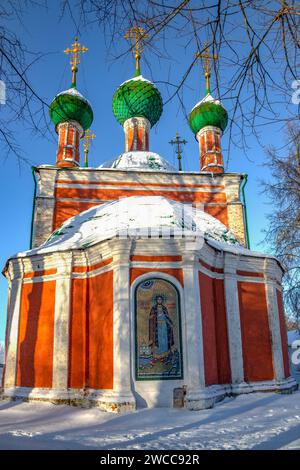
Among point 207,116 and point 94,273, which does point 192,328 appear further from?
point 207,116

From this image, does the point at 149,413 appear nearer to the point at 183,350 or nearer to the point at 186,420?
the point at 186,420

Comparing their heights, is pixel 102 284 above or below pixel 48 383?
above

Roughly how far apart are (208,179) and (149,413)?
7849 mm

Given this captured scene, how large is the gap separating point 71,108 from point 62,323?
8377 millimetres

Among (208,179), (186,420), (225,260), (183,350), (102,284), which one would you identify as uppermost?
(208,179)

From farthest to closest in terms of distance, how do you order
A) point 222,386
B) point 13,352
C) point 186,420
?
point 13,352, point 222,386, point 186,420

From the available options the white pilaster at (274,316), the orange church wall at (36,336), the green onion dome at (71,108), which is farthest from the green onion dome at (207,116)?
the orange church wall at (36,336)

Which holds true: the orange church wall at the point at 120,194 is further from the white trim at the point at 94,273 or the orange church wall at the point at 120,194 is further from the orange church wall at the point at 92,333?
the orange church wall at the point at 92,333

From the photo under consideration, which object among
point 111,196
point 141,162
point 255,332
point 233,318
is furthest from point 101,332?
point 141,162

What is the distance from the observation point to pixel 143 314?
6.25 m

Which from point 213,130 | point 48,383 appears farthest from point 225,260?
point 213,130

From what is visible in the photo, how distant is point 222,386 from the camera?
6.62m

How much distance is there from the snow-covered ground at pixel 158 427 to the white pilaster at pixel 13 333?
2.09 feet

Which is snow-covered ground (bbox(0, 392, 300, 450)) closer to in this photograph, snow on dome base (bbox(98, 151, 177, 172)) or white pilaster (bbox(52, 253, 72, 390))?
white pilaster (bbox(52, 253, 72, 390))
